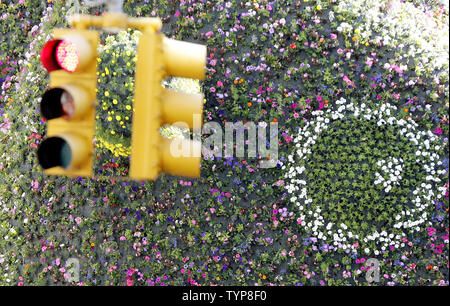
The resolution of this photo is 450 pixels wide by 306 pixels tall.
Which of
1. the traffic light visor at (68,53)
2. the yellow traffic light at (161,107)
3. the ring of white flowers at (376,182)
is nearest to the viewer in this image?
the yellow traffic light at (161,107)

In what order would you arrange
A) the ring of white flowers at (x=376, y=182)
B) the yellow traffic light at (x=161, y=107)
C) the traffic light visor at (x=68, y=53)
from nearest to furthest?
the yellow traffic light at (x=161, y=107)
the traffic light visor at (x=68, y=53)
the ring of white flowers at (x=376, y=182)

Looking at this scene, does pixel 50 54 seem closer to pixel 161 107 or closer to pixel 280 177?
pixel 161 107

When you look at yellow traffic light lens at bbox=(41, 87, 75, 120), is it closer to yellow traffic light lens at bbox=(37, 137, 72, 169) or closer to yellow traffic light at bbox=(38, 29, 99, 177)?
yellow traffic light at bbox=(38, 29, 99, 177)

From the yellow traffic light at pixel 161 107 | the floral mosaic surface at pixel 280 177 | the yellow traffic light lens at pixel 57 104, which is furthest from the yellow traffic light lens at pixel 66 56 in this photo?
the floral mosaic surface at pixel 280 177

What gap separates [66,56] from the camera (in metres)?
2.53

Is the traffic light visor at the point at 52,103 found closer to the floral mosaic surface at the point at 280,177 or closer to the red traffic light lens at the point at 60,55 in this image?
the red traffic light lens at the point at 60,55

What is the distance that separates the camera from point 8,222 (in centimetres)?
633

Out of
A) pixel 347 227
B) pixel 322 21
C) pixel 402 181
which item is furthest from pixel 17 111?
pixel 402 181

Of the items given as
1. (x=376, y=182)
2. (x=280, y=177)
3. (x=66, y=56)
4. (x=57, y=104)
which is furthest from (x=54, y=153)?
(x=376, y=182)

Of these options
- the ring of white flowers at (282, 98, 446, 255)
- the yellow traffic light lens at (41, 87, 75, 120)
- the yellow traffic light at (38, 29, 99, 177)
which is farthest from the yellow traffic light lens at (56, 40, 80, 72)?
the ring of white flowers at (282, 98, 446, 255)

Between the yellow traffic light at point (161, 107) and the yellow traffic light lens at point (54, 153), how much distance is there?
1.40ft

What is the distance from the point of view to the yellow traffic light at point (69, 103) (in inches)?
96.0

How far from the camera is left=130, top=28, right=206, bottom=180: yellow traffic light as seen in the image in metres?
2.39

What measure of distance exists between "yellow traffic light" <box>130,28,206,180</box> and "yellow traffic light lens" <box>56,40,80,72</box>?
1.49ft
